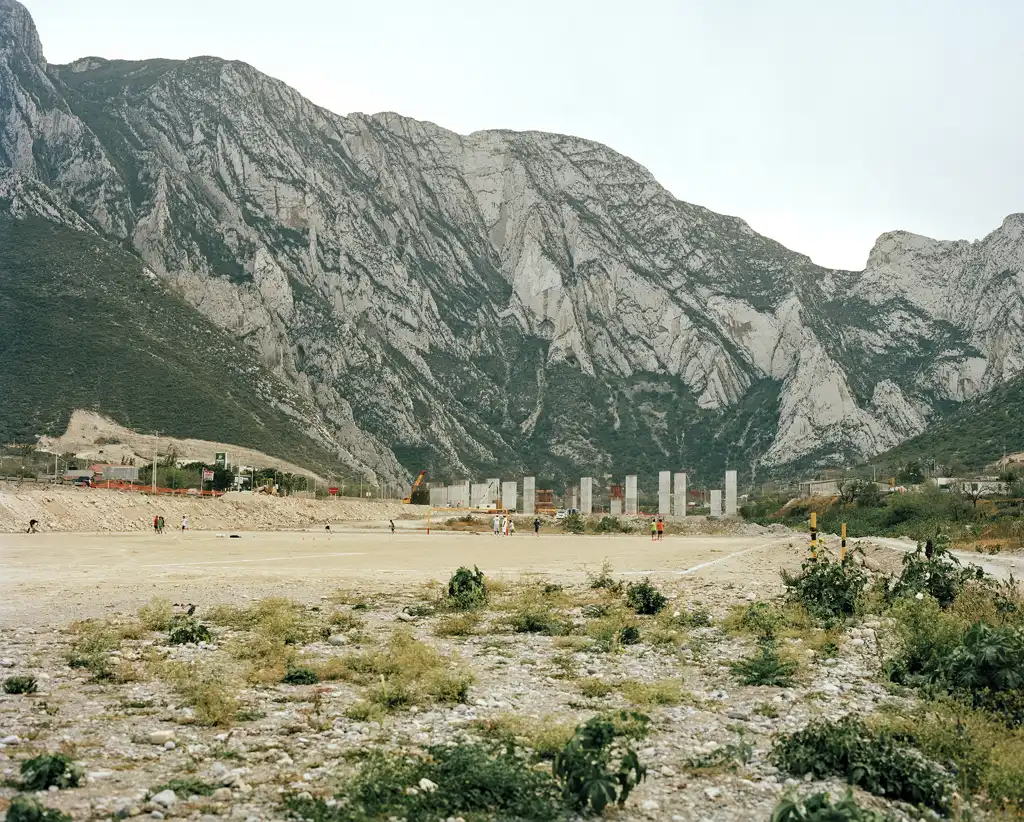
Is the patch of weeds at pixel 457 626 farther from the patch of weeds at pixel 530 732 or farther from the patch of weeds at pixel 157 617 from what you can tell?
the patch of weeds at pixel 530 732

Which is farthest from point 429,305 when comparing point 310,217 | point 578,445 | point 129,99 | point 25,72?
point 25,72

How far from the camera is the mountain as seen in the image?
14288 centimetres

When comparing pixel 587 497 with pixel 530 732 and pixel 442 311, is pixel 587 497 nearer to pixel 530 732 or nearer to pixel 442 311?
pixel 442 311

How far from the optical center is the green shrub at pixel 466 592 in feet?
60.1

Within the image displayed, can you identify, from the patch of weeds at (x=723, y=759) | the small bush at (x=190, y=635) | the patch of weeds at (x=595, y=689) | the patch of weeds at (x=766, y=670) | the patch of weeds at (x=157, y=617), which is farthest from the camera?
the patch of weeds at (x=157, y=617)

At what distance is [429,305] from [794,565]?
500 ft

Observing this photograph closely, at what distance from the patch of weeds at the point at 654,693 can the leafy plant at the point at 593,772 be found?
9.60ft

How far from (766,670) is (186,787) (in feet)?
25.4

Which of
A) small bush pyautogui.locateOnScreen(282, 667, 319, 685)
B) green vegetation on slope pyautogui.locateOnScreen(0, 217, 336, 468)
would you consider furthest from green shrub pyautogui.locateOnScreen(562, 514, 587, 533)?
small bush pyautogui.locateOnScreen(282, 667, 319, 685)

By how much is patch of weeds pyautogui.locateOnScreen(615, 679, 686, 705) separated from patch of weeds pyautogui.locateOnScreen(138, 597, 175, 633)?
28.5 ft

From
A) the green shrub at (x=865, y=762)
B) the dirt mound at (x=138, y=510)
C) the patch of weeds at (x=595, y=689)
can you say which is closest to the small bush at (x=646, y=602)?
the patch of weeds at (x=595, y=689)

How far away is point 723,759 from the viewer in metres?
7.69

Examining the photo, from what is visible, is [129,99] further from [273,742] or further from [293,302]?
[273,742]

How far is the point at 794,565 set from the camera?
34.6 metres
